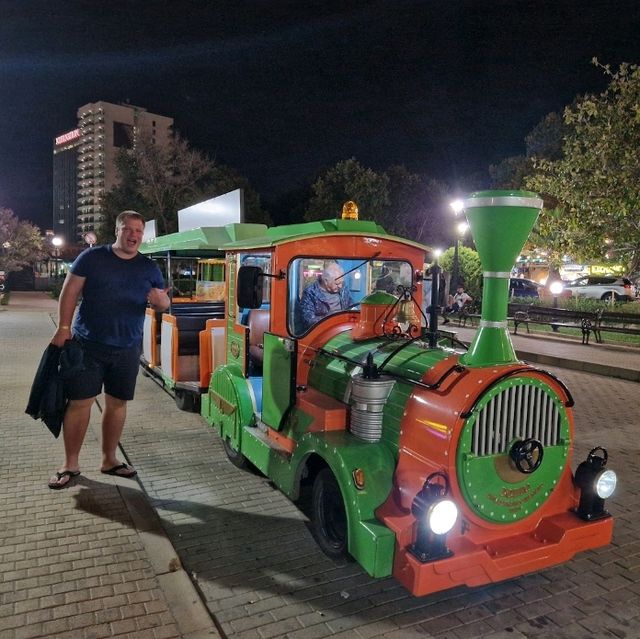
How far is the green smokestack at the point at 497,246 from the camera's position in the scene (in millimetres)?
3096

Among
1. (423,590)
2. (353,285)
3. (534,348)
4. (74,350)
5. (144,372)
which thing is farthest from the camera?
(534,348)

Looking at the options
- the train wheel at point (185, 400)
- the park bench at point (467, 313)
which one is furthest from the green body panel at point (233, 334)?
the park bench at point (467, 313)

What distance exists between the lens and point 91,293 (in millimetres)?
4266

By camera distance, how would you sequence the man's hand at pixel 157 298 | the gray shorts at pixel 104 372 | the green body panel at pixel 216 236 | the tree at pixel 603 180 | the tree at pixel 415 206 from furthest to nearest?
the tree at pixel 415 206, the tree at pixel 603 180, the green body panel at pixel 216 236, the man's hand at pixel 157 298, the gray shorts at pixel 104 372

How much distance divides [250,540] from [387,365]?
163 centimetres

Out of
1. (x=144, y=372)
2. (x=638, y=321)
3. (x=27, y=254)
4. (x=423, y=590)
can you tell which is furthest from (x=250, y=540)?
(x=27, y=254)

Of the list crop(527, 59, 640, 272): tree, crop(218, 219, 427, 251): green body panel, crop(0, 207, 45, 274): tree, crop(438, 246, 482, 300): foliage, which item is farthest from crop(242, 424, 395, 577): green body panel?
crop(0, 207, 45, 274): tree

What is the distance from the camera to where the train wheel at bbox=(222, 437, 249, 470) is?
17.1 ft

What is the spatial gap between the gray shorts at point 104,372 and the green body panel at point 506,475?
288cm

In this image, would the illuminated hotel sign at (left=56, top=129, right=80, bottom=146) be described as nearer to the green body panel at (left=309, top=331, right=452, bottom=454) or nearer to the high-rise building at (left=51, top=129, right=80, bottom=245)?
the high-rise building at (left=51, top=129, right=80, bottom=245)

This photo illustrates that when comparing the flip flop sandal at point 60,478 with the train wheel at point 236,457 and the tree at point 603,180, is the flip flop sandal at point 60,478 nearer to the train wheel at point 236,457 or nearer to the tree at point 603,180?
the train wheel at point 236,457

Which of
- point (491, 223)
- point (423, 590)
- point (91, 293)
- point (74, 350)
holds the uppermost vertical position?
point (491, 223)

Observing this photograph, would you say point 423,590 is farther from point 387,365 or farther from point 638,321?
point 638,321

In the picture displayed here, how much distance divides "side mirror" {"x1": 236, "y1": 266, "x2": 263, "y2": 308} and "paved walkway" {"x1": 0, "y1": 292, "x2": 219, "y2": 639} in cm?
181
